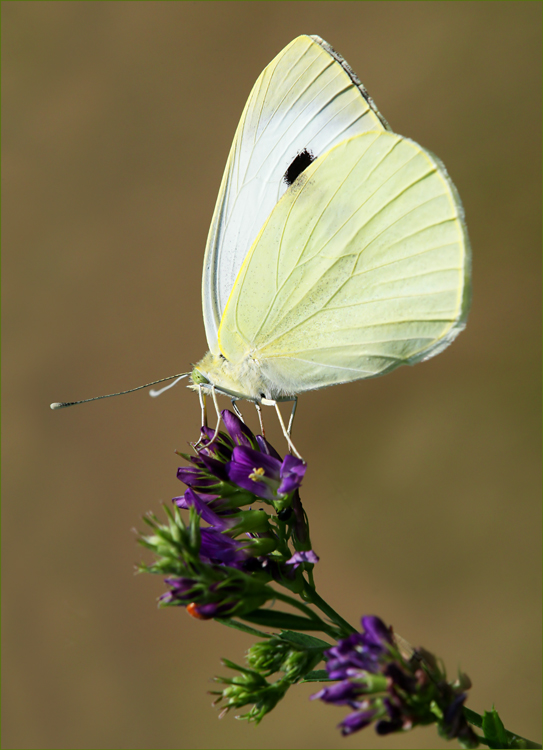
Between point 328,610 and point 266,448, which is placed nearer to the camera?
point 328,610

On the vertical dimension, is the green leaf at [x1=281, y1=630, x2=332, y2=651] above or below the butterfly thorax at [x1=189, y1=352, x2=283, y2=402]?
below

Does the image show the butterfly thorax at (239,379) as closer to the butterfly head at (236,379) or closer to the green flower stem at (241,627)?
the butterfly head at (236,379)

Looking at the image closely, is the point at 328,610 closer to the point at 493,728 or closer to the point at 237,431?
the point at 493,728

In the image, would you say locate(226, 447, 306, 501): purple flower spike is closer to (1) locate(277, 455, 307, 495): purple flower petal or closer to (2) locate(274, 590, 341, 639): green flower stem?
(1) locate(277, 455, 307, 495): purple flower petal

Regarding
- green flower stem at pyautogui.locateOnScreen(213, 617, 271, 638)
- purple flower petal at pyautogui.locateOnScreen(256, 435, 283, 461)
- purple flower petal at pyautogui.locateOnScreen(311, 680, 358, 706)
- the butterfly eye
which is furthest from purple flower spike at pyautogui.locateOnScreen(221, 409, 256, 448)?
purple flower petal at pyautogui.locateOnScreen(311, 680, 358, 706)

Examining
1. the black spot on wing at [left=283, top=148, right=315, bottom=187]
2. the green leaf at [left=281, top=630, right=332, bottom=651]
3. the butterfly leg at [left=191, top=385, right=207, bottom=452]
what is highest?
the black spot on wing at [left=283, top=148, right=315, bottom=187]

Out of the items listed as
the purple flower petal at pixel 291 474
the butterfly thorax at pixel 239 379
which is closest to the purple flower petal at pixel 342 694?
the purple flower petal at pixel 291 474

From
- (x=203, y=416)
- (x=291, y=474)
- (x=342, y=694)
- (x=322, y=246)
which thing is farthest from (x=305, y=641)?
(x=322, y=246)

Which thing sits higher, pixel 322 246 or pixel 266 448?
pixel 322 246
